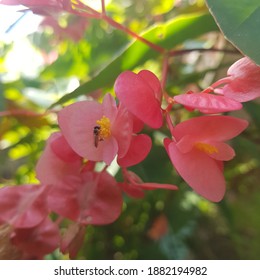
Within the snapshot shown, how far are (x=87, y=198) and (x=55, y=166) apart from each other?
0.11 ft

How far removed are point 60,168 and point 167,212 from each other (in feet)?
1.14

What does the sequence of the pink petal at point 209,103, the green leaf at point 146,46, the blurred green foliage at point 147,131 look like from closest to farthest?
the pink petal at point 209,103, the green leaf at point 146,46, the blurred green foliage at point 147,131

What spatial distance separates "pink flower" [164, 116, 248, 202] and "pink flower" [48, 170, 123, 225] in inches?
3.0

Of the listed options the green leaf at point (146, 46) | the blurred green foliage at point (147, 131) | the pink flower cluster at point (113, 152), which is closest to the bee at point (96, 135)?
the pink flower cluster at point (113, 152)

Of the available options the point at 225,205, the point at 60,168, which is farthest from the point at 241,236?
the point at 60,168

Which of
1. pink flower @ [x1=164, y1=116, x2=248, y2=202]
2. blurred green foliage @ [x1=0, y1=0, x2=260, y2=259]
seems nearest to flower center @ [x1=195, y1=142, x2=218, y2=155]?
pink flower @ [x1=164, y1=116, x2=248, y2=202]

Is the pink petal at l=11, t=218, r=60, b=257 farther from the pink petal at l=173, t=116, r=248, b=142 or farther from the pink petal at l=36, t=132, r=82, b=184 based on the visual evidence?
the pink petal at l=173, t=116, r=248, b=142

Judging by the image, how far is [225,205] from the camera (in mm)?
651

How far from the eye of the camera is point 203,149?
31 cm

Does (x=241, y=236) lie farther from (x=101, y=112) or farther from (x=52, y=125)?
(x=101, y=112)

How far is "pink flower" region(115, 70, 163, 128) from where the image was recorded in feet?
0.95

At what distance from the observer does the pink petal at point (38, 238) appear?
370 millimetres

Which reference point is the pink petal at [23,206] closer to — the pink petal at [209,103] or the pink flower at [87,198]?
the pink flower at [87,198]

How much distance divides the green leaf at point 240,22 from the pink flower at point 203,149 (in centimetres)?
5
